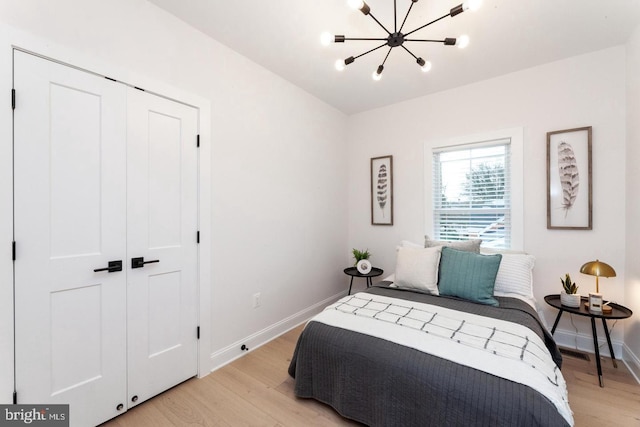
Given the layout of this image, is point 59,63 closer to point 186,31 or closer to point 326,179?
point 186,31

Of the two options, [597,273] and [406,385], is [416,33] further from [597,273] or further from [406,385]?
[406,385]

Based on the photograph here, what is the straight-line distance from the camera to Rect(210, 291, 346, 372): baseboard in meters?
2.29

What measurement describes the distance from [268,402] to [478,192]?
9.42ft

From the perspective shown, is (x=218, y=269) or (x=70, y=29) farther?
(x=218, y=269)

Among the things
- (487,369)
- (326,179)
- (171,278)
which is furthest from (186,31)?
(487,369)

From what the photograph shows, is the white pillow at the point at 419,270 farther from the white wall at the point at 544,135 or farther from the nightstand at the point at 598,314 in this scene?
the nightstand at the point at 598,314

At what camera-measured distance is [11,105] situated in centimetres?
135

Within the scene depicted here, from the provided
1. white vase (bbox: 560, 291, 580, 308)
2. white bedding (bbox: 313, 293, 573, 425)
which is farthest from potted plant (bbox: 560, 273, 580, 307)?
white bedding (bbox: 313, 293, 573, 425)

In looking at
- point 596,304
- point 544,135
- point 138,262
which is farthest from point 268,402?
point 544,135

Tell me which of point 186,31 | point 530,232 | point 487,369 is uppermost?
point 186,31

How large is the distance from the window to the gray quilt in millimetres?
1092

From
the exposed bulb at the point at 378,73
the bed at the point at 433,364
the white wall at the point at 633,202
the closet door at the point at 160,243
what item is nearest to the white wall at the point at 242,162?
the closet door at the point at 160,243

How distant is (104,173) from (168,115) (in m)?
0.59

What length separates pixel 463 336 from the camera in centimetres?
162
